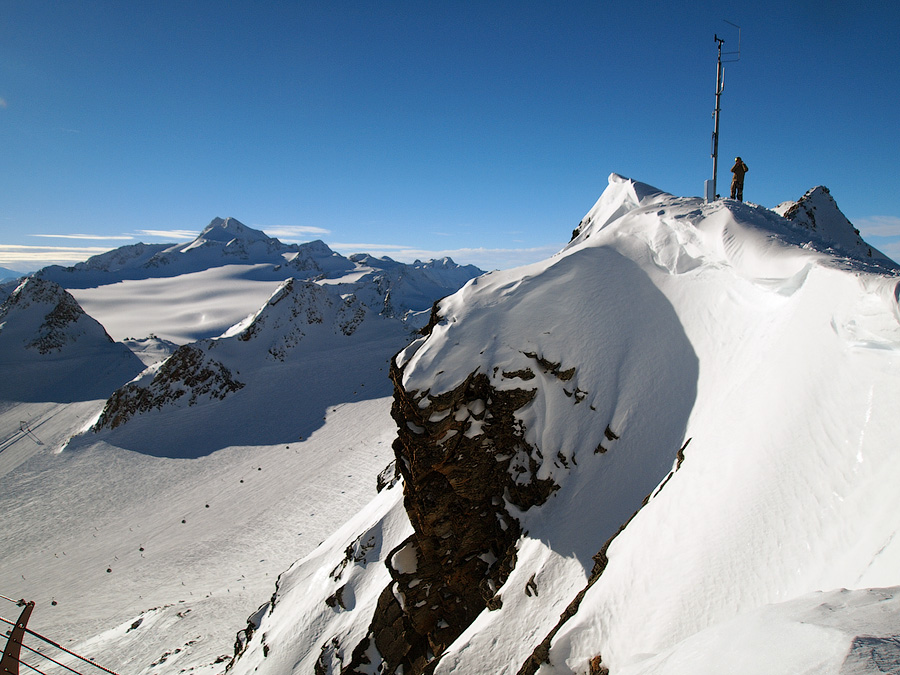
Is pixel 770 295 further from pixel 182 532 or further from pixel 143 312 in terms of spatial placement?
pixel 143 312

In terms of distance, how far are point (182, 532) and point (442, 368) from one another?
20829 millimetres

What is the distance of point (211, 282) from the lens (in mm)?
96312

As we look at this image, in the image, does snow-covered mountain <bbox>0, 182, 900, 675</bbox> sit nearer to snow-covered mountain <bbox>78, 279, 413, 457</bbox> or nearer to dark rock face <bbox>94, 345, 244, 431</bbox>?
snow-covered mountain <bbox>78, 279, 413, 457</bbox>

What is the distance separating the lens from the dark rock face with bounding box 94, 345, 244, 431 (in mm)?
32875

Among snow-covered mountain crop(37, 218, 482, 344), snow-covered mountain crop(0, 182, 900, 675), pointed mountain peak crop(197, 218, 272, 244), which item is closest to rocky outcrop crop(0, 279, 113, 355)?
snow-covered mountain crop(37, 218, 482, 344)

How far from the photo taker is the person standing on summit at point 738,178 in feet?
46.2

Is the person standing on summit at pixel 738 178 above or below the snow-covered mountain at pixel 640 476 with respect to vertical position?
above

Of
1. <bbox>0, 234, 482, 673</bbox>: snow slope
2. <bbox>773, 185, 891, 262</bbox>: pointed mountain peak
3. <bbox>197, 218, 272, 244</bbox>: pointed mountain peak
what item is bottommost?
<bbox>0, 234, 482, 673</bbox>: snow slope

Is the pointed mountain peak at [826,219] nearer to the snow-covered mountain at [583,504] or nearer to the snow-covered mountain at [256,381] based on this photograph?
the snow-covered mountain at [583,504]

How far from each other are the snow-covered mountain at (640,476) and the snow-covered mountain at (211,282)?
5000 centimetres

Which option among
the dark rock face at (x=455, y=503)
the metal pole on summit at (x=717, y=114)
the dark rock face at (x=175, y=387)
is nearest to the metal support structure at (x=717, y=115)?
the metal pole on summit at (x=717, y=114)

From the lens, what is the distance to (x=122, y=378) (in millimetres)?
42406

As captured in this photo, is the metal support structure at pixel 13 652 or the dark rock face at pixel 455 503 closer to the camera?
the metal support structure at pixel 13 652

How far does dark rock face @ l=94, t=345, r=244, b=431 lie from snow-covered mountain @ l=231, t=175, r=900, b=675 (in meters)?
26.0
